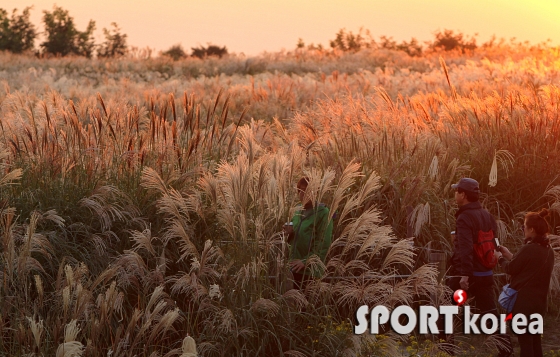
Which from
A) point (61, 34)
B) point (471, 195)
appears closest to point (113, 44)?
point (61, 34)

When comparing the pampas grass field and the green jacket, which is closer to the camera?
the pampas grass field

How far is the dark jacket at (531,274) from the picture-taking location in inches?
254

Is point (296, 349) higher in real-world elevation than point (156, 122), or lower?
lower

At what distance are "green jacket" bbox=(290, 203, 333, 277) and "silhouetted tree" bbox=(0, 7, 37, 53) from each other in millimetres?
39987

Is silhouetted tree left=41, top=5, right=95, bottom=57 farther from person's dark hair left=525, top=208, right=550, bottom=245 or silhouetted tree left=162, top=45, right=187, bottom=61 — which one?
person's dark hair left=525, top=208, right=550, bottom=245

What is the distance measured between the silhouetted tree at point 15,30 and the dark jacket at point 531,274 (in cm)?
4049

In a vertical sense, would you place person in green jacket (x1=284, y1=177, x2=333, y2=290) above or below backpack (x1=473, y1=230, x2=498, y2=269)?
above

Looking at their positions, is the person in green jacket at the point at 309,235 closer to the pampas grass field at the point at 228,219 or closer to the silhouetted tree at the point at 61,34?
the pampas grass field at the point at 228,219

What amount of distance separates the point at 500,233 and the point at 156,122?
4.02 metres

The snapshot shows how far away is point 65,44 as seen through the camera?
1686 inches

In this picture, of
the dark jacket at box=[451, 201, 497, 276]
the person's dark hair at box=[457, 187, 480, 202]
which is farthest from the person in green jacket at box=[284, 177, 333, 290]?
the person's dark hair at box=[457, 187, 480, 202]

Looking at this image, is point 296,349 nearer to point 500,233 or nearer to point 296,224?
point 296,224

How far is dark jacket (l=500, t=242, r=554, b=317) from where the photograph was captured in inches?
254

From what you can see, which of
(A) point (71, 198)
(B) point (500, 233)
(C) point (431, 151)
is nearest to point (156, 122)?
(A) point (71, 198)
